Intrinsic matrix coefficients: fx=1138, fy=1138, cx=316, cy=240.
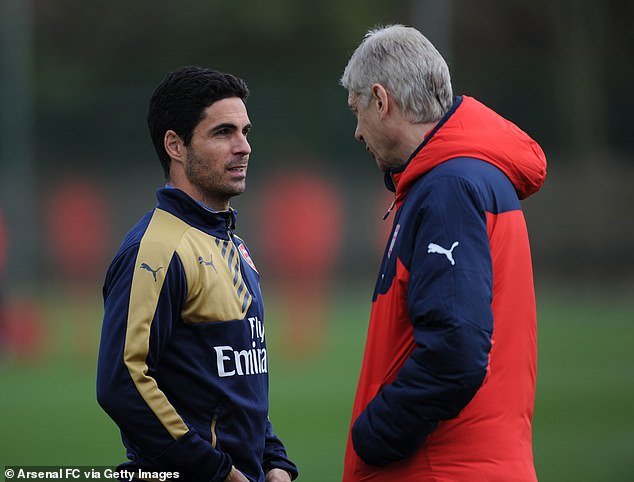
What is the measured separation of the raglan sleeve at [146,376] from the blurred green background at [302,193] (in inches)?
192

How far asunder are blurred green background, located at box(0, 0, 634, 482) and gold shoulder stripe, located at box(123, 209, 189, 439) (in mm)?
4936

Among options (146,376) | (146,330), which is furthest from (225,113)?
(146,376)

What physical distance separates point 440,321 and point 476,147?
0.54 meters

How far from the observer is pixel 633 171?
26.0m

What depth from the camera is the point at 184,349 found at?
3.48 metres

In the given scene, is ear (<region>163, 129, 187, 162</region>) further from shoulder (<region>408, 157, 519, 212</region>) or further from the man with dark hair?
shoulder (<region>408, 157, 519, 212</region>)

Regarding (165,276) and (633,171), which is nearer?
(165,276)

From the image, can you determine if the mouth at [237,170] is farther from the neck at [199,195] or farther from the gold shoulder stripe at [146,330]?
the gold shoulder stripe at [146,330]

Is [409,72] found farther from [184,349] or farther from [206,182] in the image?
[184,349]

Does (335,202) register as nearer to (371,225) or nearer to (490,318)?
(371,225)

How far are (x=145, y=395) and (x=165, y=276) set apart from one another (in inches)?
14.1

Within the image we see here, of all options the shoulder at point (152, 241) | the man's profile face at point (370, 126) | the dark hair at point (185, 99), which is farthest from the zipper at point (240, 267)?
the man's profile face at point (370, 126)

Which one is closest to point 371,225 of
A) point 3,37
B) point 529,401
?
point 3,37

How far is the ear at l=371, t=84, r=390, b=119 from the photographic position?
338cm
